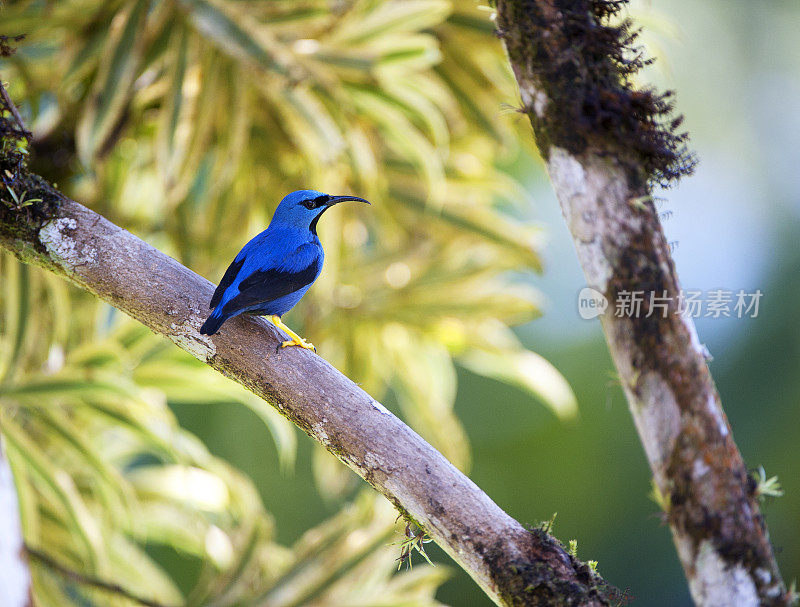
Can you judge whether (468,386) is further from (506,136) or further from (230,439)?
(506,136)

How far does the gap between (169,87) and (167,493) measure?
147 centimetres

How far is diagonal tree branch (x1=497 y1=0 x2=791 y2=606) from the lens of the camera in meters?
1.19

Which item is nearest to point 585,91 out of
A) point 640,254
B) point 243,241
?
point 640,254

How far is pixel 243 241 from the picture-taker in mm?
2732

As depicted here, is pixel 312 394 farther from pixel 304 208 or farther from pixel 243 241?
pixel 243 241

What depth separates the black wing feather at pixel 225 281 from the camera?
4.00 feet

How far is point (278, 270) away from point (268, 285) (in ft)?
0.19

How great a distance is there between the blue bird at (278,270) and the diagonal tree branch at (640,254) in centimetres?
41

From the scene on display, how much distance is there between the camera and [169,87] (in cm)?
232

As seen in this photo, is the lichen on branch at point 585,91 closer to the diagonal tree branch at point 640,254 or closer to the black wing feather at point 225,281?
the diagonal tree branch at point 640,254

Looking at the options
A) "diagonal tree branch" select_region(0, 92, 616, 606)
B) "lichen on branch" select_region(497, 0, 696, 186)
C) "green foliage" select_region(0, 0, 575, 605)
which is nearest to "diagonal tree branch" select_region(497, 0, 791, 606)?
"lichen on branch" select_region(497, 0, 696, 186)

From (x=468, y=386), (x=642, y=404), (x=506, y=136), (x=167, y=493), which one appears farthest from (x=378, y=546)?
(x=468, y=386)

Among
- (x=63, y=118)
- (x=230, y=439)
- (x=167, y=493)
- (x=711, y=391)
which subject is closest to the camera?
(x=711, y=391)

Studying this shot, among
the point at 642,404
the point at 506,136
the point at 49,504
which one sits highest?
the point at 506,136
